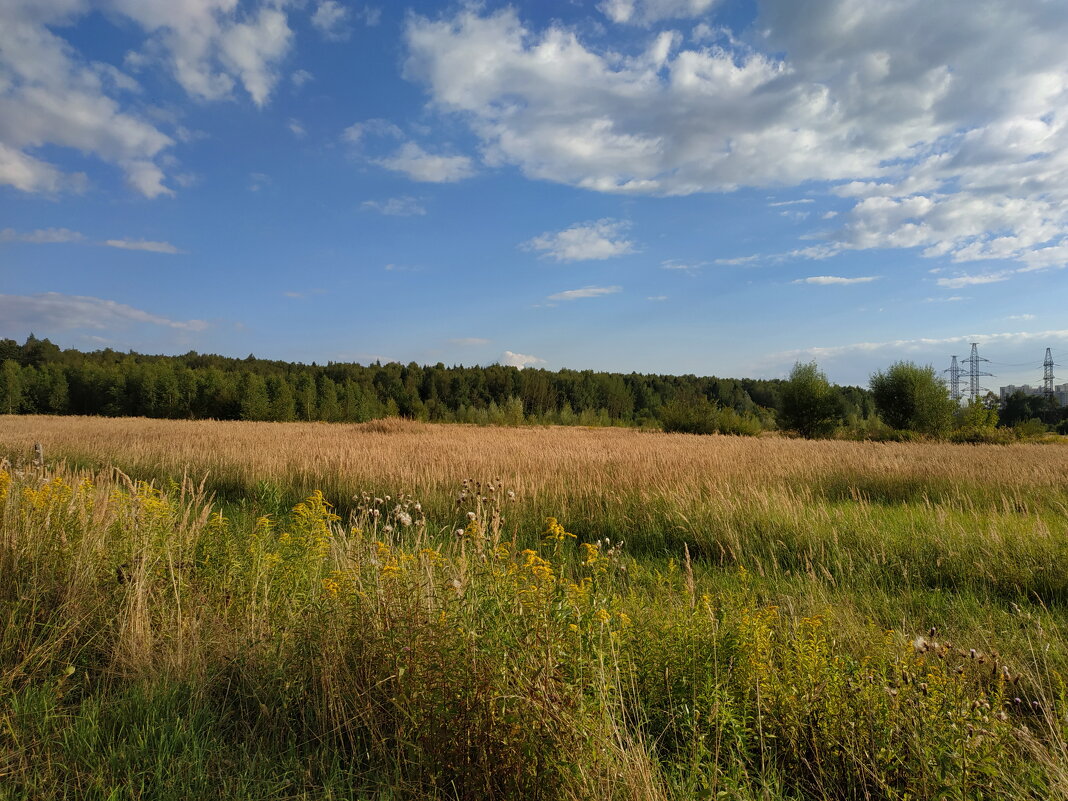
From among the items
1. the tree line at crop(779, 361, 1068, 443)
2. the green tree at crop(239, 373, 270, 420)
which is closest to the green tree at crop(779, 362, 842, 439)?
the tree line at crop(779, 361, 1068, 443)

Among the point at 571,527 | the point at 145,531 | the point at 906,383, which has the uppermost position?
the point at 906,383

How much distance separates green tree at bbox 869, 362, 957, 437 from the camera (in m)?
37.4

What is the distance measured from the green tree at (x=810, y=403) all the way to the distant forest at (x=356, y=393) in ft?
4.85

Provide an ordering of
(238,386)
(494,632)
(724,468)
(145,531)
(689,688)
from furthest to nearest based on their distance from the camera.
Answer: (238,386) → (724,468) → (145,531) → (689,688) → (494,632)

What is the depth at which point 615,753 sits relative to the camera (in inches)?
84.0

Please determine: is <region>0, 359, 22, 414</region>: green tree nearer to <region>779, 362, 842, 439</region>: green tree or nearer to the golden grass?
the golden grass

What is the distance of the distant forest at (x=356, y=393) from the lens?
53.2 meters

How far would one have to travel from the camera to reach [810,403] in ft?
134

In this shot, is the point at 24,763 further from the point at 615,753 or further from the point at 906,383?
the point at 906,383

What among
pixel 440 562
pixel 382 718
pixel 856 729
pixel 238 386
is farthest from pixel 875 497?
pixel 238 386

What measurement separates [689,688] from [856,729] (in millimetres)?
770

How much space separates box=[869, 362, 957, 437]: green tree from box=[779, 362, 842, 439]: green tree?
3286mm

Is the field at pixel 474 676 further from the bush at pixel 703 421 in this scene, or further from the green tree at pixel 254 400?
the green tree at pixel 254 400

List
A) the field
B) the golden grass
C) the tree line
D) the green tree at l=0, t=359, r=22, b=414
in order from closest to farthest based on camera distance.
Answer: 1. the field
2. the golden grass
3. the tree line
4. the green tree at l=0, t=359, r=22, b=414
